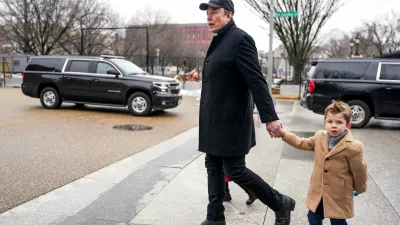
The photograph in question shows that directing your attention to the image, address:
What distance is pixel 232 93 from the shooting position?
123 inches

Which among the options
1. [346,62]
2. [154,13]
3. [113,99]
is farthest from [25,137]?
[154,13]

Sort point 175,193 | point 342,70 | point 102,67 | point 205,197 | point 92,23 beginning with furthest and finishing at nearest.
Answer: point 92,23, point 102,67, point 342,70, point 175,193, point 205,197

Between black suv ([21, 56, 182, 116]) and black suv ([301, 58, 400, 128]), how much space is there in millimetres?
4175

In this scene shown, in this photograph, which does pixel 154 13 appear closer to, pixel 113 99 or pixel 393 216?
pixel 113 99

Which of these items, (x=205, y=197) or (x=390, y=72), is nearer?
(x=205, y=197)

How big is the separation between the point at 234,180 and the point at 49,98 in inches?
428

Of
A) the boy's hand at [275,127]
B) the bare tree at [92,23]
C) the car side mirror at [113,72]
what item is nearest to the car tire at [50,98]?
the car side mirror at [113,72]

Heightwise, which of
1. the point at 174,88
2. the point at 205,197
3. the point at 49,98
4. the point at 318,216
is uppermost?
the point at 174,88

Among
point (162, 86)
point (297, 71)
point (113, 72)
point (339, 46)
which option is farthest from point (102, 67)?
point (339, 46)

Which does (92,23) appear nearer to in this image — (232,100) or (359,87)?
(359,87)

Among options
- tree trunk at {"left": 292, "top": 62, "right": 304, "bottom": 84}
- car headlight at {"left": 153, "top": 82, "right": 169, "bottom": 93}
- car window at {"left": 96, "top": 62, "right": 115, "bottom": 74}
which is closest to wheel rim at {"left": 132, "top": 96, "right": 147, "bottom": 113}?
car headlight at {"left": 153, "top": 82, "right": 169, "bottom": 93}

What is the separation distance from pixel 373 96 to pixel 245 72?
7.88 m

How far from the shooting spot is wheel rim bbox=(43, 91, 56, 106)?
12.6 m

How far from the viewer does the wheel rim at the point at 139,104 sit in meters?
11.4
